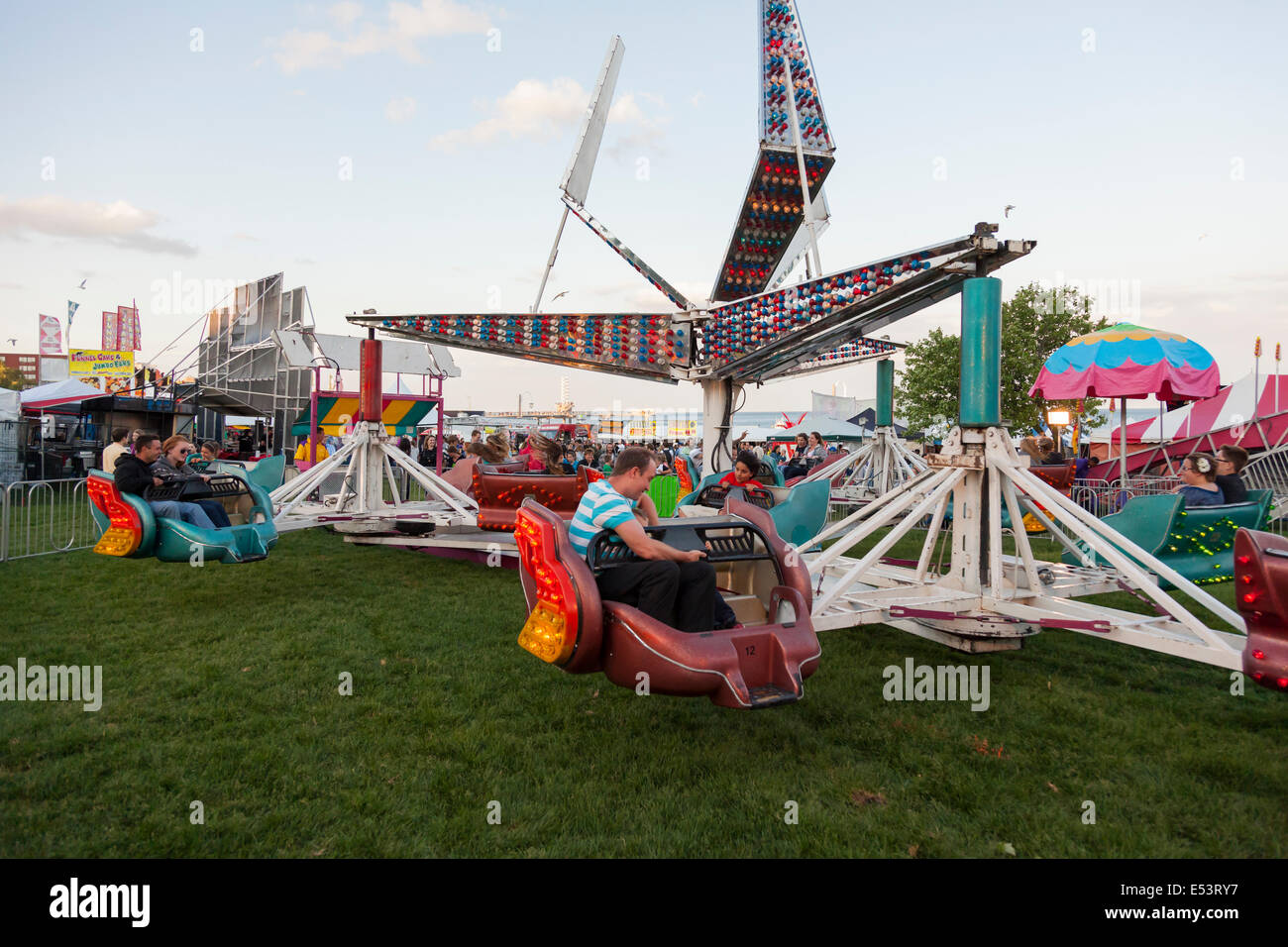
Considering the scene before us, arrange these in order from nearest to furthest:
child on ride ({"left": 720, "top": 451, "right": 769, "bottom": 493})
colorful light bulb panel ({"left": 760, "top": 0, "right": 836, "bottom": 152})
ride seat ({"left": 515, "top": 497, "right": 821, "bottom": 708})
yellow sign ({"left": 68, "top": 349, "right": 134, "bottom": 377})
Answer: ride seat ({"left": 515, "top": 497, "right": 821, "bottom": 708}), child on ride ({"left": 720, "top": 451, "right": 769, "bottom": 493}), colorful light bulb panel ({"left": 760, "top": 0, "right": 836, "bottom": 152}), yellow sign ({"left": 68, "top": 349, "right": 134, "bottom": 377})

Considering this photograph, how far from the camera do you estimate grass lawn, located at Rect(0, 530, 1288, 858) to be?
3.01 metres

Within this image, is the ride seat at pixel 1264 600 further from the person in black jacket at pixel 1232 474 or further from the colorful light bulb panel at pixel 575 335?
the colorful light bulb panel at pixel 575 335

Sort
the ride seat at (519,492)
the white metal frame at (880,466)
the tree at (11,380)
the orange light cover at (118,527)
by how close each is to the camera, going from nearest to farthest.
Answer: the orange light cover at (118,527) < the ride seat at (519,492) < the white metal frame at (880,466) < the tree at (11,380)

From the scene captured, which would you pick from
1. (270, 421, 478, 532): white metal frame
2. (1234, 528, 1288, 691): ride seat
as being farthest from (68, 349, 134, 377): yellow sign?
(1234, 528, 1288, 691): ride seat

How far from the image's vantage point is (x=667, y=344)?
9.28 meters

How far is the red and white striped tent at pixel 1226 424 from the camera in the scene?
14977 mm

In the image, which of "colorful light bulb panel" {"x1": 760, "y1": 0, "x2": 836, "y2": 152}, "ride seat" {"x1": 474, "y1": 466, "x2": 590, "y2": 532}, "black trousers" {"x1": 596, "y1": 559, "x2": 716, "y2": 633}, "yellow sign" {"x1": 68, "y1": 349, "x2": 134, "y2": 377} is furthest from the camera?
"yellow sign" {"x1": 68, "y1": 349, "x2": 134, "y2": 377}

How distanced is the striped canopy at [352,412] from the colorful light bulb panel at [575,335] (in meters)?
5.84

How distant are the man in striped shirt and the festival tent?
1852 cm

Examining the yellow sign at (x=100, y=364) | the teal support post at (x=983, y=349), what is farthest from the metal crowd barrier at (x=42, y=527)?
the yellow sign at (x=100, y=364)

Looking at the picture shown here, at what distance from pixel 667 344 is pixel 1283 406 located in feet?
51.3

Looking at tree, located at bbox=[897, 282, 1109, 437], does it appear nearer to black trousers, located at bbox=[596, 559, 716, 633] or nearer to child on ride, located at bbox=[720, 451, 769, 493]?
child on ride, located at bbox=[720, 451, 769, 493]

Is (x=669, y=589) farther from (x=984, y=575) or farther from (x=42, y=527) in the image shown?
(x=42, y=527)

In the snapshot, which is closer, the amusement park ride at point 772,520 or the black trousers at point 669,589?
the amusement park ride at point 772,520
